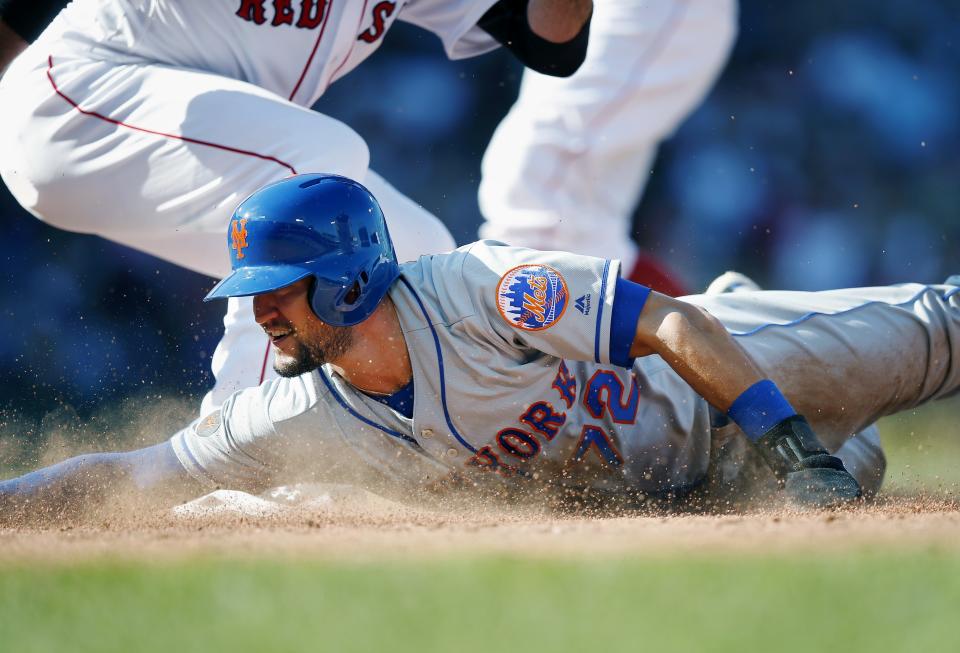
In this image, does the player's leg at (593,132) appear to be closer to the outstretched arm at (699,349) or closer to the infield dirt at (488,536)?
the outstretched arm at (699,349)

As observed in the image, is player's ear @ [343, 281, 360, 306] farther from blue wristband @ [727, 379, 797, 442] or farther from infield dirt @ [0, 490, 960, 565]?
blue wristband @ [727, 379, 797, 442]

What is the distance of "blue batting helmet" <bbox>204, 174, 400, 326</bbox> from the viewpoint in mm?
3002

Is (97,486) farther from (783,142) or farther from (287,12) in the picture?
(783,142)

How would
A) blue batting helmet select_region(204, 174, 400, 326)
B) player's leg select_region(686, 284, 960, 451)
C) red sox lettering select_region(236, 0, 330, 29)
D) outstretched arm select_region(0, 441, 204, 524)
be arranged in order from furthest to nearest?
1. red sox lettering select_region(236, 0, 330, 29)
2. player's leg select_region(686, 284, 960, 451)
3. outstretched arm select_region(0, 441, 204, 524)
4. blue batting helmet select_region(204, 174, 400, 326)

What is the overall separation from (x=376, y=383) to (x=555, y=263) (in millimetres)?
587

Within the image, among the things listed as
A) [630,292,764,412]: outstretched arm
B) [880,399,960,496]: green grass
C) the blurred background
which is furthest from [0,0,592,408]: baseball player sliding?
the blurred background

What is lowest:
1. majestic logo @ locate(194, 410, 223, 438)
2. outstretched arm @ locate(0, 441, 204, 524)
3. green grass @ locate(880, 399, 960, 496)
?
green grass @ locate(880, 399, 960, 496)

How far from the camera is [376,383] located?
319cm

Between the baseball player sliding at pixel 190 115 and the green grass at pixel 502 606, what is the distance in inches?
62.4

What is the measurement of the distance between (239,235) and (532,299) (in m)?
0.77

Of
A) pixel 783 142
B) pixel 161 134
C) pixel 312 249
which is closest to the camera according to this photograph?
pixel 312 249

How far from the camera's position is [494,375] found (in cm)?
309

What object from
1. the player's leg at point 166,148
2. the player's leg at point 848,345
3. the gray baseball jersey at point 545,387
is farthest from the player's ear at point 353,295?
the player's leg at point 848,345

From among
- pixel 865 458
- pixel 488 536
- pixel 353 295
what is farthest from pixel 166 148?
pixel 865 458
